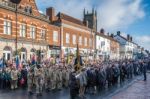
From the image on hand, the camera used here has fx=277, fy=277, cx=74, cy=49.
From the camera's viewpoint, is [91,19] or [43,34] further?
[91,19]

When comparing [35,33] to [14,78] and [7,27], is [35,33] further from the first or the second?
[14,78]

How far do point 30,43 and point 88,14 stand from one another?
3447 cm

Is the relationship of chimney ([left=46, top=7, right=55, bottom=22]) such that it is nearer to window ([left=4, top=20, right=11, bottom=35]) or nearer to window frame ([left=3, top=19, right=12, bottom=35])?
window frame ([left=3, top=19, right=12, bottom=35])

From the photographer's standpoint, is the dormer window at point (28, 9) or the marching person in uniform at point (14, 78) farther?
the dormer window at point (28, 9)

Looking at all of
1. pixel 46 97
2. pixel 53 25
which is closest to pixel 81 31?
pixel 53 25

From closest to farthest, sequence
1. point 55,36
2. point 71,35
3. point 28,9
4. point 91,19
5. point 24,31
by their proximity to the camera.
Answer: point 24,31
point 28,9
point 55,36
point 71,35
point 91,19

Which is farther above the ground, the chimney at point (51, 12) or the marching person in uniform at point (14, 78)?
the chimney at point (51, 12)

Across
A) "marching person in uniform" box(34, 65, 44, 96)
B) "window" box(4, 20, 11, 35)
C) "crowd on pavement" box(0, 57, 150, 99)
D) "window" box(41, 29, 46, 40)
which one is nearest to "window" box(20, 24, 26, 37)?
"window" box(4, 20, 11, 35)

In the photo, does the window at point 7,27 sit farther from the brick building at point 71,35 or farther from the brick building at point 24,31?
the brick building at point 71,35

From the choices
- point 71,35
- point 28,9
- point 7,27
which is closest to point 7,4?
point 7,27

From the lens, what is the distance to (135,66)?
109ft

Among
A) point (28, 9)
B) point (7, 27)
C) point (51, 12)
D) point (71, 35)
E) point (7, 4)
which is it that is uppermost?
point (51, 12)

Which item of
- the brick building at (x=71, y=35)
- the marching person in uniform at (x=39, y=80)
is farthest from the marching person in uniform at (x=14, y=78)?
the brick building at (x=71, y=35)

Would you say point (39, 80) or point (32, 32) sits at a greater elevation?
point (32, 32)
